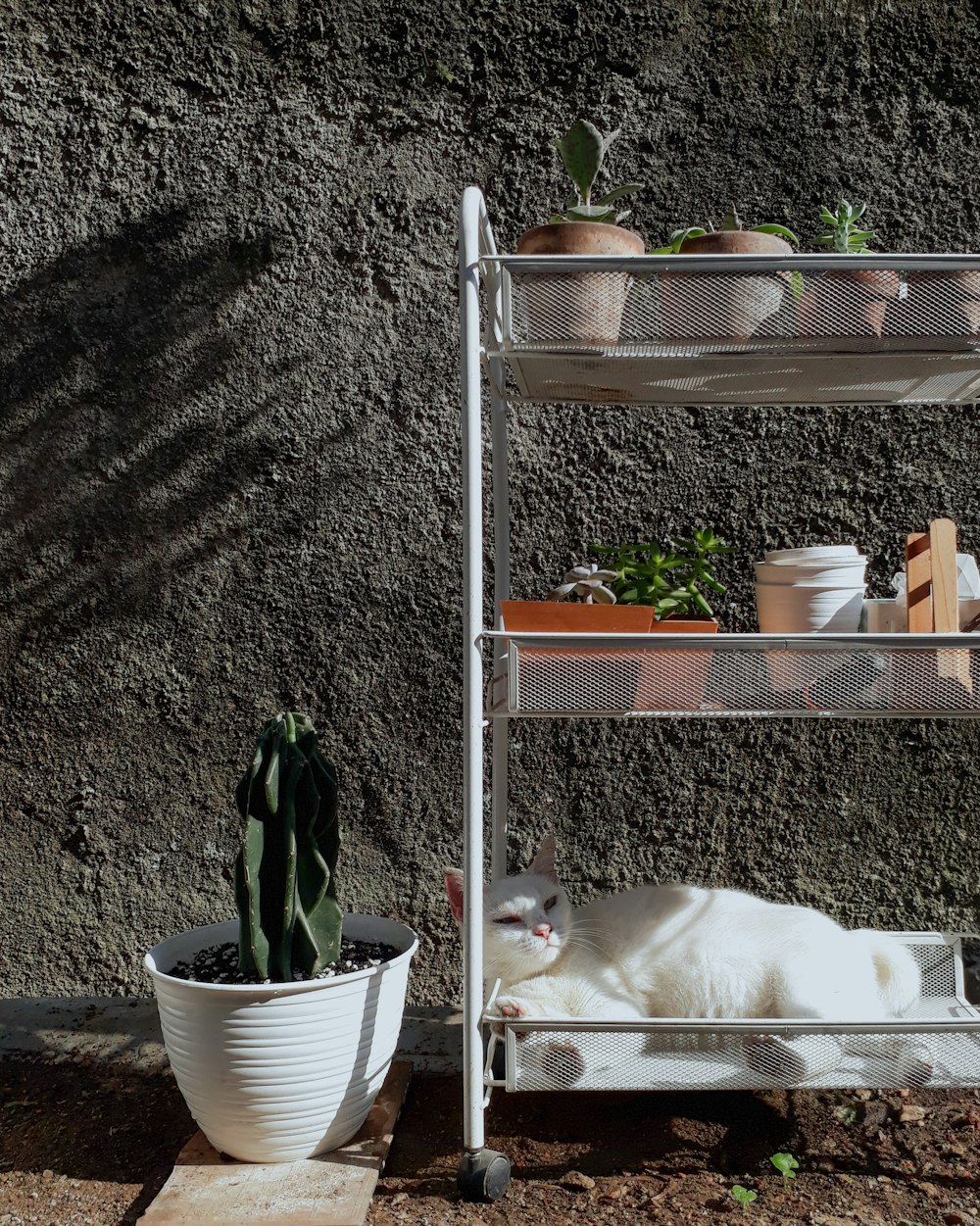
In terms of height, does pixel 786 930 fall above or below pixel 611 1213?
above

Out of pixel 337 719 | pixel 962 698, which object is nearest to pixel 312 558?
pixel 337 719

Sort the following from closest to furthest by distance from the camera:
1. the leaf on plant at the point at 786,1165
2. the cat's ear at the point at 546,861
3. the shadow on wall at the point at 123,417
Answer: the leaf on plant at the point at 786,1165 → the cat's ear at the point at 546,861 → the shadow on wall at the point at 123,417

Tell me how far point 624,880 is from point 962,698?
3.42 feet

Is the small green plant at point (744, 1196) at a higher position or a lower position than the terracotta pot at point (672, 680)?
lower

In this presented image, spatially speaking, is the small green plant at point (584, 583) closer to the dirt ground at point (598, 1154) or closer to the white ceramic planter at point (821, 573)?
the white ceramic planter at point (821, 573)

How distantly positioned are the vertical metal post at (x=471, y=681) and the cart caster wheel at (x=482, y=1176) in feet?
0.07

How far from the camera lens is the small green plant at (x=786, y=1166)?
1.75 metres

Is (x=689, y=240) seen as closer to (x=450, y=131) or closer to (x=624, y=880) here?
(x=450, y=131)

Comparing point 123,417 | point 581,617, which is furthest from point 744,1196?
point 123,417

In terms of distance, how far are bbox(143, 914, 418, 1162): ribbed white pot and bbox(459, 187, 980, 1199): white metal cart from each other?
8.5 inches

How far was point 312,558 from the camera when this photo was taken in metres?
2.47

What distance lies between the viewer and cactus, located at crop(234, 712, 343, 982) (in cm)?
171

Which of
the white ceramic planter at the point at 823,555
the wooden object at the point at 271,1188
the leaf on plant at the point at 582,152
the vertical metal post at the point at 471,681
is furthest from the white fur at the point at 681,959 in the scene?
the leaf on plant at the point at 582,152

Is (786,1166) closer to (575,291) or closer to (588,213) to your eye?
(575,291)
